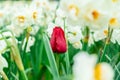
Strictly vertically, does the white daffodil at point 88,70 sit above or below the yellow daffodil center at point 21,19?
above

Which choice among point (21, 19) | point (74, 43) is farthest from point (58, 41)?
point (21, 19)

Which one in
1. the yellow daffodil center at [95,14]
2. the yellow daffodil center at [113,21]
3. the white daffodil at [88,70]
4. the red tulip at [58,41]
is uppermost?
the white daffodil at [88,70]

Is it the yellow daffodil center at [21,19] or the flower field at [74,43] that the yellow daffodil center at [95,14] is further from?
the yellow daffodil center at [21,19]

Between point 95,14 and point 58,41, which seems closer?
point 95,14

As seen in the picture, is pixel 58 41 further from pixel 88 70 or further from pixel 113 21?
pixel 88 70

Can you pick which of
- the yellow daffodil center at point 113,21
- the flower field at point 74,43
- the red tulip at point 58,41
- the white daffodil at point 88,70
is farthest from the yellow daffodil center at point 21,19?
the white daffodil at point 88,70

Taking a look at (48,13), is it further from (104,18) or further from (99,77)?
(99,77)

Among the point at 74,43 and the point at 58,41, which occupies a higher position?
the point at 58,41

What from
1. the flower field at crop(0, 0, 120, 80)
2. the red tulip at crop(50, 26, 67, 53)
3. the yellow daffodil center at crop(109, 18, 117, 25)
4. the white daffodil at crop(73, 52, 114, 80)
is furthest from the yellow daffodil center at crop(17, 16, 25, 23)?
the white daffodil at crop(73, 52, 114, 80)

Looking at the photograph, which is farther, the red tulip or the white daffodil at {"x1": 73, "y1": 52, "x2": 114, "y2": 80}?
the red tulip

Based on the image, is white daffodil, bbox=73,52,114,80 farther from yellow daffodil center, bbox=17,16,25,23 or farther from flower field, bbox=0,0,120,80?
yellow daffodil center, bbox=17,16,25,23

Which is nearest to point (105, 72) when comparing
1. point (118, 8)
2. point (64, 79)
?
point (64, 79)

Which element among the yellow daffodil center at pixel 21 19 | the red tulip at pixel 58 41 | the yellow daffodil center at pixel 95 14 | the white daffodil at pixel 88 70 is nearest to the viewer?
the white daffodil at pixel 88 70
